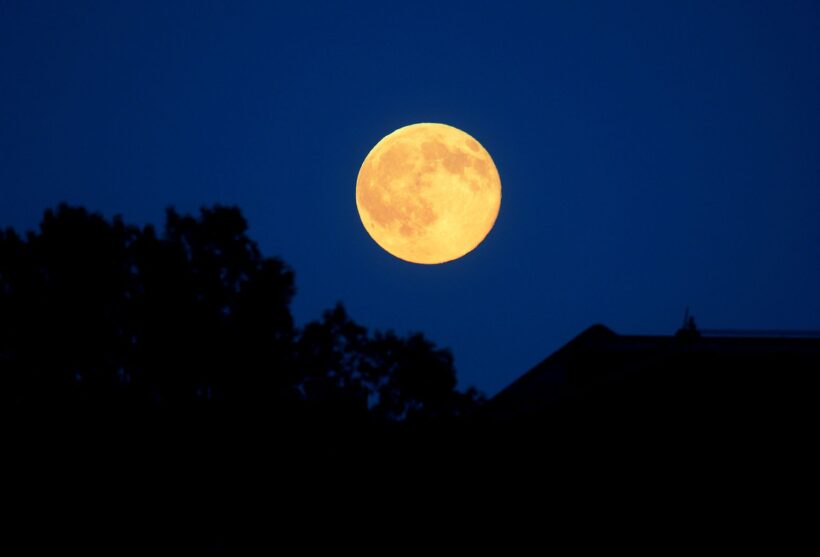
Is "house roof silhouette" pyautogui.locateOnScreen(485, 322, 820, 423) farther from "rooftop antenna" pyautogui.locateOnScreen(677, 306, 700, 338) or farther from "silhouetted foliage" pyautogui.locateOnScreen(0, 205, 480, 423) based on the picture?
"silhouetted foliage" pyautogui.locateOnScreen(0, 205, 480, 423)

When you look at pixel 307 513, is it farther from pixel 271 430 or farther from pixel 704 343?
pixel 704 343

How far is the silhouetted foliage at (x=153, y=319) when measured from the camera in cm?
1600

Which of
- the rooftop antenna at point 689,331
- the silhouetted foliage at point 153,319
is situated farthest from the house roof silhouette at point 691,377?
the silhouetted foliage at point 153,319

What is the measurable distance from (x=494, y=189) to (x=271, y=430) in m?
7.11

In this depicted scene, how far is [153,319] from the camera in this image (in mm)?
16422

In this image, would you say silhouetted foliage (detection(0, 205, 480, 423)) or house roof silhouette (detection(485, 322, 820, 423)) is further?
silhouetted foliage (detection(0, 205, 480, 423))

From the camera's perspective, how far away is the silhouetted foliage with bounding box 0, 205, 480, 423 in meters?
16.0

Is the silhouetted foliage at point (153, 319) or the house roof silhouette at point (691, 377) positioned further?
the silhouetted foliage at point (153, 319)

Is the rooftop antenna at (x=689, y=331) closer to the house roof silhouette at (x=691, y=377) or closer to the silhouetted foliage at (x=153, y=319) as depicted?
the house roof silhouette at (x=691, y=377)

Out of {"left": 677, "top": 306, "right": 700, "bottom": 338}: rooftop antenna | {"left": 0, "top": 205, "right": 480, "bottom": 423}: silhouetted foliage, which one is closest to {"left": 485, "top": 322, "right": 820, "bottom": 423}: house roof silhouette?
{"left": 677, "top": 306, "right": 700, "bottom": 338}: rooftop antenna

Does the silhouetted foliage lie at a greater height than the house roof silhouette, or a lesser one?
greater

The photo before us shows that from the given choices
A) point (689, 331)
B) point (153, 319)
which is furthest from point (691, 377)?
point (153, 319)

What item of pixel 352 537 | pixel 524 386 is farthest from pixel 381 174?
pixel 352 537

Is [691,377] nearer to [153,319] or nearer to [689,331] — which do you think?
[689,331]
